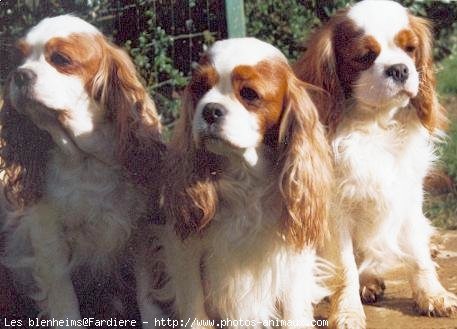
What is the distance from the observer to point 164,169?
159 inches

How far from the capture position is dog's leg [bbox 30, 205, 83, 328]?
4.03 meters

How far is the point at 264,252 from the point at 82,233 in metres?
0.83

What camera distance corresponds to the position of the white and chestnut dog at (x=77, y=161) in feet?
13.0

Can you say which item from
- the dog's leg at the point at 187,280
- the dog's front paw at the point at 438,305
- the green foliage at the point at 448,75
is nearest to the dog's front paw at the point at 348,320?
the dog's front paw at the point at 438,305

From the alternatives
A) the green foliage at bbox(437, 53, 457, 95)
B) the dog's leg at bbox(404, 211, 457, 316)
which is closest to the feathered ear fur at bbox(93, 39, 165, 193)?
the dog's leg at bbox(404, 211, 457, 316)

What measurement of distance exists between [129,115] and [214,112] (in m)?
0.59

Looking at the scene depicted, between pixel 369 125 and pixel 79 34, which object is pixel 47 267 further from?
pixel 369 125

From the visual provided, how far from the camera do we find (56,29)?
391cm

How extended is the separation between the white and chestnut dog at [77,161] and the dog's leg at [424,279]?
4.59 feet

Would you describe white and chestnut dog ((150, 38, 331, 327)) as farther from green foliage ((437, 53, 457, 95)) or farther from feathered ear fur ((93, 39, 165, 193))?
green foliage ((437, 53, 457, 95))

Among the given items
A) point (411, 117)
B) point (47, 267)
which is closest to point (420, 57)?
point (411, 117)

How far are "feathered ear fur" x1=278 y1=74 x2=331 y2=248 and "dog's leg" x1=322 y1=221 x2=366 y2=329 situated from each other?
44 centimetres

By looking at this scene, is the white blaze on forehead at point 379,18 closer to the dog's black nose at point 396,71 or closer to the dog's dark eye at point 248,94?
the dog's black nose at point 396,71

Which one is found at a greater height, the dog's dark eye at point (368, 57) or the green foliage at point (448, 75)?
the dog's dark eye at point (368, 57)
